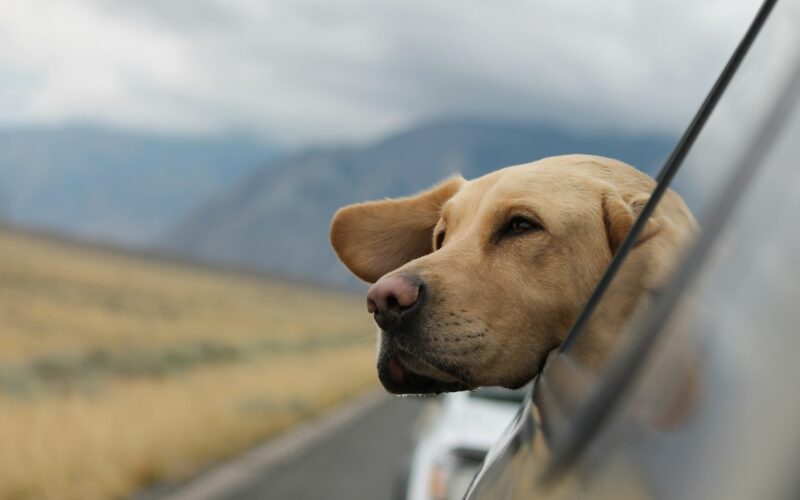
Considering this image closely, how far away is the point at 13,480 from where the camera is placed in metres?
8.64

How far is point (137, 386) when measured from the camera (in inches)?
684

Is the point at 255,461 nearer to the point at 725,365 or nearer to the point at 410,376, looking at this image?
the point at 410,376

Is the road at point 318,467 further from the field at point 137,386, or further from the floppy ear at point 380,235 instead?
the floppy ear at point 380,235

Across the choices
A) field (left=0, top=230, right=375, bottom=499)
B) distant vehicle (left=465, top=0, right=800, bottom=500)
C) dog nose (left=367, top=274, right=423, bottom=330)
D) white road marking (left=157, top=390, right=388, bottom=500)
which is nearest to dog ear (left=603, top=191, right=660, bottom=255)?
dog nose (left=367, top=274, right=423, bottom=330)

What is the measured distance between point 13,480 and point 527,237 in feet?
26.5

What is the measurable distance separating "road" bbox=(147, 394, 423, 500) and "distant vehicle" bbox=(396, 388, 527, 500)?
61 cm

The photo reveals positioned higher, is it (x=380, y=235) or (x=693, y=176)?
(x=693, y=176)

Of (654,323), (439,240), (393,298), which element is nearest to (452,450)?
(439,240)

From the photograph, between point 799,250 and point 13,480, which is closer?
point 799,250

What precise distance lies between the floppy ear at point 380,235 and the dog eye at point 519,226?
22 centimetres

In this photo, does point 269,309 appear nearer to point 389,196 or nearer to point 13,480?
point 13,480

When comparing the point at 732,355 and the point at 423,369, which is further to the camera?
the point at 423,369

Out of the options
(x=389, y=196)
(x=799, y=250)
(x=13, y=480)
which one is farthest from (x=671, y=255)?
(x=13, y=480)

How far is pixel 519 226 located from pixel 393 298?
25 cm
